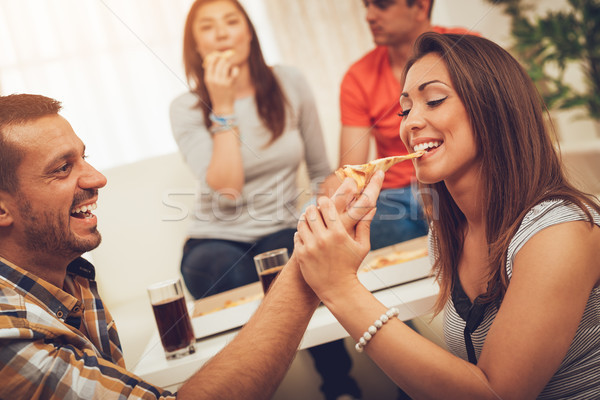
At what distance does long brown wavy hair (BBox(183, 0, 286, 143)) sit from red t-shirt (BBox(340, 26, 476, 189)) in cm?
28

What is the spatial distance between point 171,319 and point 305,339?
0.33 m

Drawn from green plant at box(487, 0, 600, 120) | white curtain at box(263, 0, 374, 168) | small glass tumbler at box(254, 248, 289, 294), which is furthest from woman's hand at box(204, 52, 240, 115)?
green plant at box(487, 0, 600, 120)

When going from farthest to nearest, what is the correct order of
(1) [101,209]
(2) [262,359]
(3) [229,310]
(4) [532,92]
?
(1) [101,209]
(3) [229,310]
(4) [532,92]
(2) [262,359]

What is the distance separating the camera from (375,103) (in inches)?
78.7

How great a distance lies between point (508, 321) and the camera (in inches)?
30.2

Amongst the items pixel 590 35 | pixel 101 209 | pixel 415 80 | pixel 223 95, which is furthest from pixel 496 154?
pixel 590 35

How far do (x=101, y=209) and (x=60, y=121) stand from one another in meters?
1.23

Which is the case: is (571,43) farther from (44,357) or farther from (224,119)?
(44,357)

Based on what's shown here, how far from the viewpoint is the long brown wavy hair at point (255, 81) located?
2.06 meters

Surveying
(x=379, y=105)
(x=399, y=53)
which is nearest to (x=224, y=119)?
→ (x=379, y=105)

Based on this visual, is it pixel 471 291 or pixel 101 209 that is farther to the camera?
pixel 101 209

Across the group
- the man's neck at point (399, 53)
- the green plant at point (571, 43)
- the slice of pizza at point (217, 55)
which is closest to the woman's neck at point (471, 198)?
the man's neck at point (399, 53)

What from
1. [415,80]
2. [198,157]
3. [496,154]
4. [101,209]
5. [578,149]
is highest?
[415,80]

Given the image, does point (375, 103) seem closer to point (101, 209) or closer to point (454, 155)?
point (454, 155)
